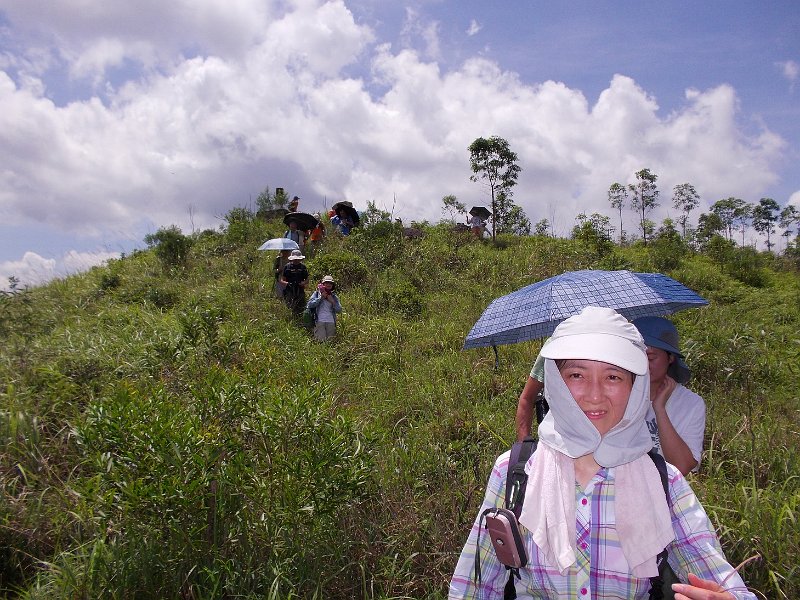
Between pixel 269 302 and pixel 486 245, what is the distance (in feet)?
23.1

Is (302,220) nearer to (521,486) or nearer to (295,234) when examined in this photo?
(295,234)

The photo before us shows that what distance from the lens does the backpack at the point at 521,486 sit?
1.37m

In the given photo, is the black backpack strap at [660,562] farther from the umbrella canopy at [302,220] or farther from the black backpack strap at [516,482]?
the umbrella canopy at [302,220]

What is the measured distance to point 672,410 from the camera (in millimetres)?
2133

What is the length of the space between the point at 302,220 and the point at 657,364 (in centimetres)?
1026

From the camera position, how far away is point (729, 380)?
587 centimetres

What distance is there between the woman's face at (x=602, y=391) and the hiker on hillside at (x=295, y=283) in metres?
7.23

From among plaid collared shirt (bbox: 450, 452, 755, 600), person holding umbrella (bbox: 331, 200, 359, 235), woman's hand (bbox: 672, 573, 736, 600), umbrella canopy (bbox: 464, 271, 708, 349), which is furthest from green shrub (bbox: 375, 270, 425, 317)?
woman's hand (bbox: 672, 573, 736, 600)

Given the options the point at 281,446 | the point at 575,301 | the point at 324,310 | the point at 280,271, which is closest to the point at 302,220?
the point at 280,271

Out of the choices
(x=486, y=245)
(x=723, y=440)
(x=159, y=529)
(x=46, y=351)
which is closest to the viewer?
(x=159, y=529)

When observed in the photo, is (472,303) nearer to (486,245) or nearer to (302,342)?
(302,342)

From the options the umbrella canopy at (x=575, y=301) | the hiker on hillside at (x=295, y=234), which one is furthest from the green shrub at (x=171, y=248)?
the umbrella canopy at (x=575, y=301)

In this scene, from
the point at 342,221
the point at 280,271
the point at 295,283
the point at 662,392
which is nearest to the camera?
the point at 662,392

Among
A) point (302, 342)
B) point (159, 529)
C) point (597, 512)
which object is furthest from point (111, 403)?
point (302, 342)
